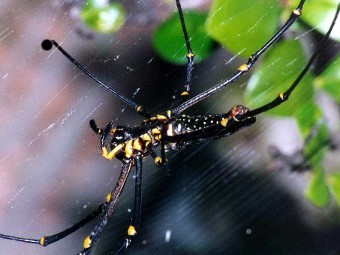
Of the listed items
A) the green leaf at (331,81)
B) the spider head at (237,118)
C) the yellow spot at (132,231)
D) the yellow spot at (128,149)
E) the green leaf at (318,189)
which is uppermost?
the yellow spot at (128,149)

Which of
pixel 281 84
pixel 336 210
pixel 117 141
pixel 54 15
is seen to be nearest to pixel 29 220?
pixel 117 141

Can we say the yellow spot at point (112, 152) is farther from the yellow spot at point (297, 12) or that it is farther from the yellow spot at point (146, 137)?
the yellow spot at point (297, 12)

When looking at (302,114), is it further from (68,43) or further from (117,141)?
(68,43)

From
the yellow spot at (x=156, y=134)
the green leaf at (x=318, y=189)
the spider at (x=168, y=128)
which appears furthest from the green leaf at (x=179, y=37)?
the green leaf at (x=318, y=189)

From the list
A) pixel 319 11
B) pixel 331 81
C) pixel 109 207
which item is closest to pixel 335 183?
pixel 331 81

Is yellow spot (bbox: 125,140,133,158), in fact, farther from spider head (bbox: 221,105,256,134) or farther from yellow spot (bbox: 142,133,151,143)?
spider head (bbox: 221,105,256,134)

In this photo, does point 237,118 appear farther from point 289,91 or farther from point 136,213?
point 136,213
